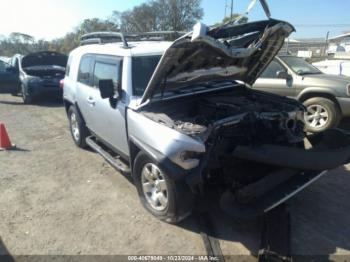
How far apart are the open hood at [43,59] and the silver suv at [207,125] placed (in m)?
8.41

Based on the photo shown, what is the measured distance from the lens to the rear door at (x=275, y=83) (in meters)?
7.62

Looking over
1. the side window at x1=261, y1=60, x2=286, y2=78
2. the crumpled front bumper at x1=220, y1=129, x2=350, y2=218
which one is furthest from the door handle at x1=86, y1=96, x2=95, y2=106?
the side window at x1=261, y1=60, x2=286, y2=78

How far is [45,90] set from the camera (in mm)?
11445

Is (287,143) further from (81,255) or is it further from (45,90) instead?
(45,90)

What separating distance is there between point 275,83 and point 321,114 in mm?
1226

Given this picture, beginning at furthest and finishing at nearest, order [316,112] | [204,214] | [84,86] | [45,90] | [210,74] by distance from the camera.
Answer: [45,90] < [316,112] < [84,86] < [210,74] < [204,214]

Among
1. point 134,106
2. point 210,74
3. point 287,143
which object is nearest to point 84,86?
point 134,106

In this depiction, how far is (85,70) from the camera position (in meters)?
5.74

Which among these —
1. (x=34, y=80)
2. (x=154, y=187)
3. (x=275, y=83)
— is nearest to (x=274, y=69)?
(x=275, y=83)

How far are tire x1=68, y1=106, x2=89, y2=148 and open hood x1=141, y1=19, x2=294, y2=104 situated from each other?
2.54 m

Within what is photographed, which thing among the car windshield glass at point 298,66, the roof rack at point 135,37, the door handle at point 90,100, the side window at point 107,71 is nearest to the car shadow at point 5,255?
the side window at point 107,71

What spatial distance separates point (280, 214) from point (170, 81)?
1.97 metres

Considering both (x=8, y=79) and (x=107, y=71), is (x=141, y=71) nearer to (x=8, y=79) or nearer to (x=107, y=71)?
(x=107, y=71)

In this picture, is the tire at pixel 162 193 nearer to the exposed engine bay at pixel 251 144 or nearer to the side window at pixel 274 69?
the exposed engine bay at pixel 251 144
